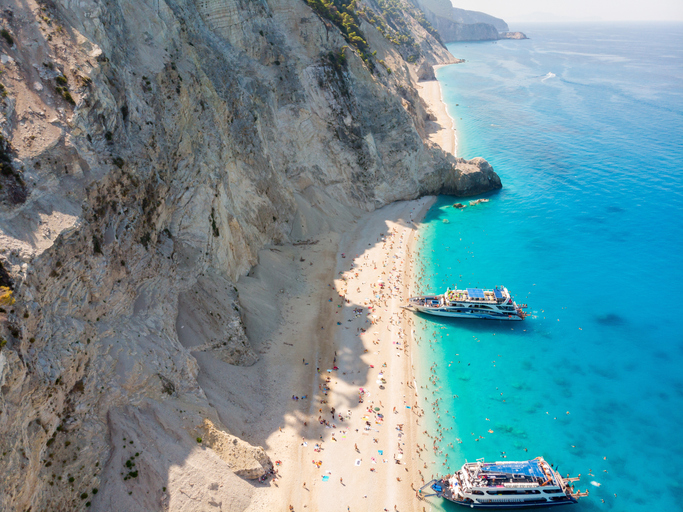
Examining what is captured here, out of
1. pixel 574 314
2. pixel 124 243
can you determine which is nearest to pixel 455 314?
pixel 574 314

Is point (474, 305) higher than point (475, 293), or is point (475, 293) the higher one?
point (475, 293)

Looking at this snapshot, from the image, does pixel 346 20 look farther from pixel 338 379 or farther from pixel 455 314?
pixel 338 379

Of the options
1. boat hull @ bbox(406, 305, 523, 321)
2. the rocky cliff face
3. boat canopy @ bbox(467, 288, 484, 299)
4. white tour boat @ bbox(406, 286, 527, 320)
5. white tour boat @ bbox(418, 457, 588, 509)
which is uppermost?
the rocky cliff face

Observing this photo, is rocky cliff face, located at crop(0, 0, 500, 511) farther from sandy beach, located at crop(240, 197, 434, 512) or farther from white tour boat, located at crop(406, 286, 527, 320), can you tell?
white tour boat, located at crop(406, 286, 527, 320)

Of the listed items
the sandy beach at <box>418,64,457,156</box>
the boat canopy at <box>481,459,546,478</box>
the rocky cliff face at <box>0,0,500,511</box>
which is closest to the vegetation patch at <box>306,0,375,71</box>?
the rocky cliff face at <box>0,0,500,511</box>

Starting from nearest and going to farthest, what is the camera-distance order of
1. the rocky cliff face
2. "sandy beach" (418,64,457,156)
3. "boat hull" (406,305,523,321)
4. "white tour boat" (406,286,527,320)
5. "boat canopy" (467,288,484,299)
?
the rocky cliff face
"white tour boat" (406,286,527,320)
"boat hull" (406,305,523,321)
"boat canopy" (467,288,484,299)
"sandy beach" (418,64,457,156)

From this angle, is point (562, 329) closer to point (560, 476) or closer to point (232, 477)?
point (560, 476)

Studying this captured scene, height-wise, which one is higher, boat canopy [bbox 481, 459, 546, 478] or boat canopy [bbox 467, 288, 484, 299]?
boat canopy [bbox 467, 288, 484, 299]
